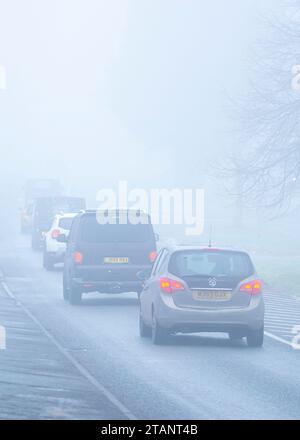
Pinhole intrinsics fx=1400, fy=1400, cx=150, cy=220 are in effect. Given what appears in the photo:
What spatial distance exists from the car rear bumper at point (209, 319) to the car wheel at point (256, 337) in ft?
0.28

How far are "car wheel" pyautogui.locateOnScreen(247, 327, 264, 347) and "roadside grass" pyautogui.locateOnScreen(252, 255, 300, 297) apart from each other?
472 inches

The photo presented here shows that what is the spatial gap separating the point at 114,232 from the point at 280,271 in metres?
11.9

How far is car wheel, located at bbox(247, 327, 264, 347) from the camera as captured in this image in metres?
19.3

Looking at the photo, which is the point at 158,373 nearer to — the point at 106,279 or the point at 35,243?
the point at 106,279

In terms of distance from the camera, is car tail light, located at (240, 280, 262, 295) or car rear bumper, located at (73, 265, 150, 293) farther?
car rear bumper, located at (73, 265, 150, 293)

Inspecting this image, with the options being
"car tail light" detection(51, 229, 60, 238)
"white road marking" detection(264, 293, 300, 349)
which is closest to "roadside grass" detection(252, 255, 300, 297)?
"white road marking" detection(264, 293, 300, 349)

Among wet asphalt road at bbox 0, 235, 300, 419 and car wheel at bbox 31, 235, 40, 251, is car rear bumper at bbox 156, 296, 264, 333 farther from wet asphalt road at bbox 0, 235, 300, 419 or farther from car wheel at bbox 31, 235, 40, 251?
car wheel at bbox 31, 235, 40, 251

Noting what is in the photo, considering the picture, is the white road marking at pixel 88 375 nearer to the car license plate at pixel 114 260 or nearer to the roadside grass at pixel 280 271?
the car license plate at pixel 114 260

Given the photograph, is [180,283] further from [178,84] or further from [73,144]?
[73,144]

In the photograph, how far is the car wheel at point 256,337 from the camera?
1931cm

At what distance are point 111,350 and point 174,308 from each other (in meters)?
1.14

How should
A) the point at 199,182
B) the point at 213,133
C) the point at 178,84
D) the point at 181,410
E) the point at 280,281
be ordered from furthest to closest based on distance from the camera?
the point at 199,182 < the point at 178,84 < the point at 213,133 < the point at 280,281 < the point at 181,410
